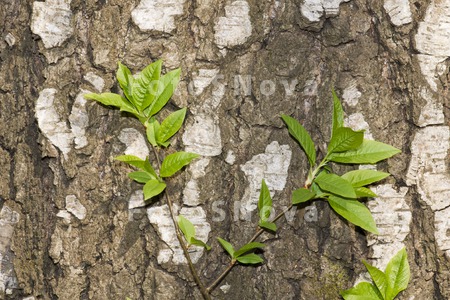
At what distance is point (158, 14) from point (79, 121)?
13.6 inches

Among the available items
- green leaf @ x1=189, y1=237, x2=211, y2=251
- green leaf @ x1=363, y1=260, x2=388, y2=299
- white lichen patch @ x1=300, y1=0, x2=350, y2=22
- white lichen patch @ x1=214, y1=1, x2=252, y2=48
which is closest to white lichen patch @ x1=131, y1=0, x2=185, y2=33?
white lichen patch @ x1=214, y1=1, x2=252, y2=48

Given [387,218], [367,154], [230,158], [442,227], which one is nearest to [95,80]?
[230,158]

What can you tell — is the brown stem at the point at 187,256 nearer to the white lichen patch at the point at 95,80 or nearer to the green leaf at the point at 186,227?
the green leaf at the point at 186,227

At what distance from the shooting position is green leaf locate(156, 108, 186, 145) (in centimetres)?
153

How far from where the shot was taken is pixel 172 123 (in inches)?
60.3

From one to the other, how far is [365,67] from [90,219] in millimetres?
819

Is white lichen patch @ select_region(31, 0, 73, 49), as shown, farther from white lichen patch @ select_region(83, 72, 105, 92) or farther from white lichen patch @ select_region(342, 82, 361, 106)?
white lichen patch @ select_region(342, 82, 361, 106)

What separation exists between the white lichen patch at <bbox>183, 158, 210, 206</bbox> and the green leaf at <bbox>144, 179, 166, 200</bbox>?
85mm

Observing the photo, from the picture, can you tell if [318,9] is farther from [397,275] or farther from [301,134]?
[397,275]

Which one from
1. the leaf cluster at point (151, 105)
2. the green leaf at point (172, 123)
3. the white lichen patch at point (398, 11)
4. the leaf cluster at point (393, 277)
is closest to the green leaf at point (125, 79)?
the leaf cluster at point (151, 105)

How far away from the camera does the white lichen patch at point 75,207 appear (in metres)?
1.59

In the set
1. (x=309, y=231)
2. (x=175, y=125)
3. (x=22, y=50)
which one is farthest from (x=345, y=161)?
(x=22, y=50)

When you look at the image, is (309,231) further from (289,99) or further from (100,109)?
(100,109)

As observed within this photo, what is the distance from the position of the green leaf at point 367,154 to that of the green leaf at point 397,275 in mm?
262
